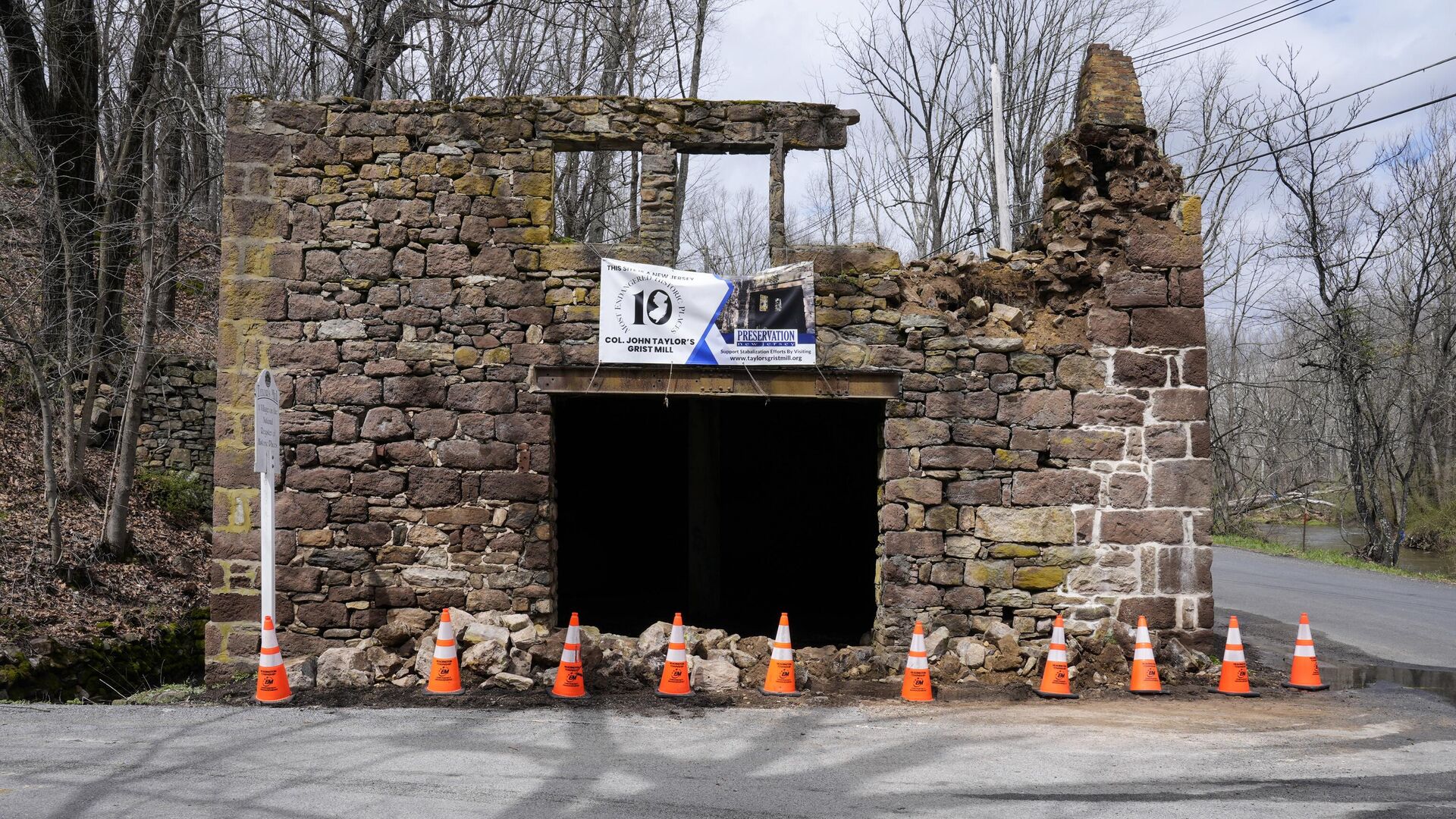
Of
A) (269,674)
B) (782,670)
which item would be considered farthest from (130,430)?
(782,670)

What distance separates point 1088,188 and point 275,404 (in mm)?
6915

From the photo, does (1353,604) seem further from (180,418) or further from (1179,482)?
(180,418)

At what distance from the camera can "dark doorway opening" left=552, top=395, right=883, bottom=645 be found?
48.5ft

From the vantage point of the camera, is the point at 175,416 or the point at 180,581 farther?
the point at 175,416

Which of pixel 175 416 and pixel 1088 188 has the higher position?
pixel 1088 188

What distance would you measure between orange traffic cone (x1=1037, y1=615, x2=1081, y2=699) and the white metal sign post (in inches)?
233

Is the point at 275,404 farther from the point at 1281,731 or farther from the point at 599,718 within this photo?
the point at 1281,731

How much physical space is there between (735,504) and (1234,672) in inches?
331

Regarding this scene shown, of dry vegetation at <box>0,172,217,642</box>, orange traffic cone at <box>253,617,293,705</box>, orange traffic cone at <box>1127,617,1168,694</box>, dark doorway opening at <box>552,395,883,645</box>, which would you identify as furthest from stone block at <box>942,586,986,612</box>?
dry vegetation at <box>0,172,217,642</box>

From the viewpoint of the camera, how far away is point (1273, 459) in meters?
35.0

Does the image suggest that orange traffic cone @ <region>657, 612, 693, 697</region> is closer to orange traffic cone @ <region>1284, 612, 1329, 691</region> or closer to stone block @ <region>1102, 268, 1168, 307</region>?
stone block @ <region>1102, 268, 1168, 307</region>

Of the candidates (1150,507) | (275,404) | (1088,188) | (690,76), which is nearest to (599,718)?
(275,404)

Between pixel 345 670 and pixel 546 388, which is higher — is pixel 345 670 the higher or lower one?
the lower one

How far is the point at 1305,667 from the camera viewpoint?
27.4ft
